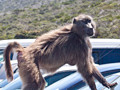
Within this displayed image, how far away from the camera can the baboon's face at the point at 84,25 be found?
9.98ft

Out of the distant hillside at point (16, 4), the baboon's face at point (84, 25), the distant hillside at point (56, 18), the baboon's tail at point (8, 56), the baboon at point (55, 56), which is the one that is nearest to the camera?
the baboon at point (55, 56)

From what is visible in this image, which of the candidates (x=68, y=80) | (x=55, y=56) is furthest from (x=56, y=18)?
(x=55, y=56)

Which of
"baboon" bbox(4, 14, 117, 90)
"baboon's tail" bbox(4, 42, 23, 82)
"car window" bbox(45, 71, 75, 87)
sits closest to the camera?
"baboon" bbox(4, 14, 117, 90)

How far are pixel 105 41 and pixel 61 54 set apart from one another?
14.2 feet

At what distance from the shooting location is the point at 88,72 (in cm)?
291

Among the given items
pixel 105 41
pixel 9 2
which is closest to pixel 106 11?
pixel 105 41

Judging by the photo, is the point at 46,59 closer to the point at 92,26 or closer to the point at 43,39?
the point at 43,39

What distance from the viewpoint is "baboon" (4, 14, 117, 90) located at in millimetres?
2751

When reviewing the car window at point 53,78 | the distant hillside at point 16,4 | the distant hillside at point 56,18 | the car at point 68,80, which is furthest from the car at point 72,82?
Result: the distant hillside at point 16,4

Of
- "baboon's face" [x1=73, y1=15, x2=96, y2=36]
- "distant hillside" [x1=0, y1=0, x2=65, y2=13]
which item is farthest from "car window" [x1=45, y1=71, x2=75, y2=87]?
"distant hillside" [x1=0, y1=0, x2=65, y2=13]

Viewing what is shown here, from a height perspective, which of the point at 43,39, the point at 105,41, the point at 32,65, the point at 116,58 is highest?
the point at 43,39

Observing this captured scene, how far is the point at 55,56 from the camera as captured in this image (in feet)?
9.53

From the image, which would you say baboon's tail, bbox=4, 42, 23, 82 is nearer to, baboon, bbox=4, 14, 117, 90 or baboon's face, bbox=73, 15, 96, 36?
baboon, bbox=4, 14, 117, 90

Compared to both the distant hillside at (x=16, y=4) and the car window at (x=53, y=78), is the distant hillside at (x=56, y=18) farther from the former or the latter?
the car window at (x=53, y=78)
